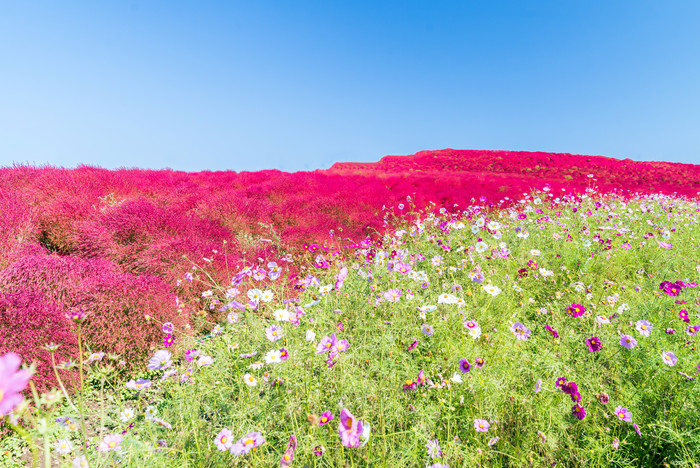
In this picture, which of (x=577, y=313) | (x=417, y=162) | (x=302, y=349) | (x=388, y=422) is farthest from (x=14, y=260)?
(x=417, y=162)

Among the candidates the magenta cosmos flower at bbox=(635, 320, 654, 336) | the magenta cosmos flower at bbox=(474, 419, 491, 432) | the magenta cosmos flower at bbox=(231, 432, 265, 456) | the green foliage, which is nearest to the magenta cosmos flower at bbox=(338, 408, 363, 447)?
the green foliage

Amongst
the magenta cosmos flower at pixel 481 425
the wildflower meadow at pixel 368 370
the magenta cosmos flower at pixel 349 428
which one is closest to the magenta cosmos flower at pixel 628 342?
the wildflower meadow at pixel 368 370

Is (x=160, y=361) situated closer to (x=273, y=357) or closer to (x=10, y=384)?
(x=273, y=357)

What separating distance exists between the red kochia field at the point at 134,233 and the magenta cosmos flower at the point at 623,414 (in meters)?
2.19

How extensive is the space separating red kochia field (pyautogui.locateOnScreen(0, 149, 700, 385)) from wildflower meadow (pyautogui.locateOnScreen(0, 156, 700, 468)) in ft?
0.07

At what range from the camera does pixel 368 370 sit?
1671mm

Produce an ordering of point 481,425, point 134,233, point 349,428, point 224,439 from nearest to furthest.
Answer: point 349,428, point 224,439, point 481,425, point 134,233

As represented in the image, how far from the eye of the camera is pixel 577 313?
6.15ft

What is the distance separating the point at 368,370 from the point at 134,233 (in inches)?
109

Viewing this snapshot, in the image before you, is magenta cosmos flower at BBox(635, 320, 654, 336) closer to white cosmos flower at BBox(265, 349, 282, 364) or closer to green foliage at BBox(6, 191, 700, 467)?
green foliage at BBox(6, 191, 700, 467)

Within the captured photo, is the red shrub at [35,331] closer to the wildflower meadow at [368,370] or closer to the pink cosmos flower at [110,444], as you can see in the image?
the wildflower meadow at [368,370]

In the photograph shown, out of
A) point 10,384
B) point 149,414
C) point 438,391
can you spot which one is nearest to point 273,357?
point 149,414

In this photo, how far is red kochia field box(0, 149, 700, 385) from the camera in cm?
220

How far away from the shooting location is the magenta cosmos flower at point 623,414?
4.29 ft
